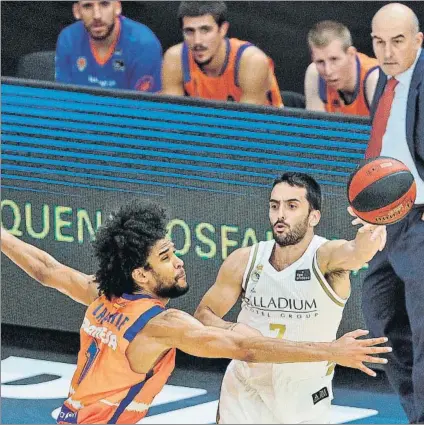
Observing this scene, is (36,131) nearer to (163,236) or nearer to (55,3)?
(55,3)

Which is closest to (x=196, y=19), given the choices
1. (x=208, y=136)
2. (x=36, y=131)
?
(x=208, y=136)

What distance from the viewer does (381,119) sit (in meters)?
6.41

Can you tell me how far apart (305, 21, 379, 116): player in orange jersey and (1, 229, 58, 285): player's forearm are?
154cm

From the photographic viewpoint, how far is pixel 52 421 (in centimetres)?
661

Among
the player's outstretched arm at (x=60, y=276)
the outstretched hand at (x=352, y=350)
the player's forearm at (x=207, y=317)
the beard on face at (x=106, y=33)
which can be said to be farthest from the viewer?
the beard on face at (x=106, y=33)

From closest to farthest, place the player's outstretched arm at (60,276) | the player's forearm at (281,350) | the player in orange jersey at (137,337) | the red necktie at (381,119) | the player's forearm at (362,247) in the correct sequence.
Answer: the player's forearm at (281,350)
the player in orange jersey at (137,337)
the player's outstretched arm at (60,276)
the player's forearm at (362,247)
the red necktie at (381,119)

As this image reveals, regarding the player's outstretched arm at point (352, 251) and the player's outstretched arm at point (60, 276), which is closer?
the player's outstretched arm at point (60, 276)

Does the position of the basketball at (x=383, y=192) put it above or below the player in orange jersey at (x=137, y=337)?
above

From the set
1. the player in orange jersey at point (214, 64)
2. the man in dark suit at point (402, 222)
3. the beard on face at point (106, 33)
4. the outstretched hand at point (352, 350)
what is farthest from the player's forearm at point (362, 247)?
the beard on face at point (106, 33)

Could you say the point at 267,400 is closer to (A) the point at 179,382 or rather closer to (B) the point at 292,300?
(B) the point at 292,300

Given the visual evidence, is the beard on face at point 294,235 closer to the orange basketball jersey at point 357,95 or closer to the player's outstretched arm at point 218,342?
the orange basketball jersey at point 357,95

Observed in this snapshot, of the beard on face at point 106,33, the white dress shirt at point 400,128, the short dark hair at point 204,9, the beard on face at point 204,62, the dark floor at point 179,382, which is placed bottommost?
the dark floor at point 179,382

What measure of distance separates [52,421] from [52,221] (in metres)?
1.06

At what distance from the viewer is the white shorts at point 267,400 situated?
596cm
